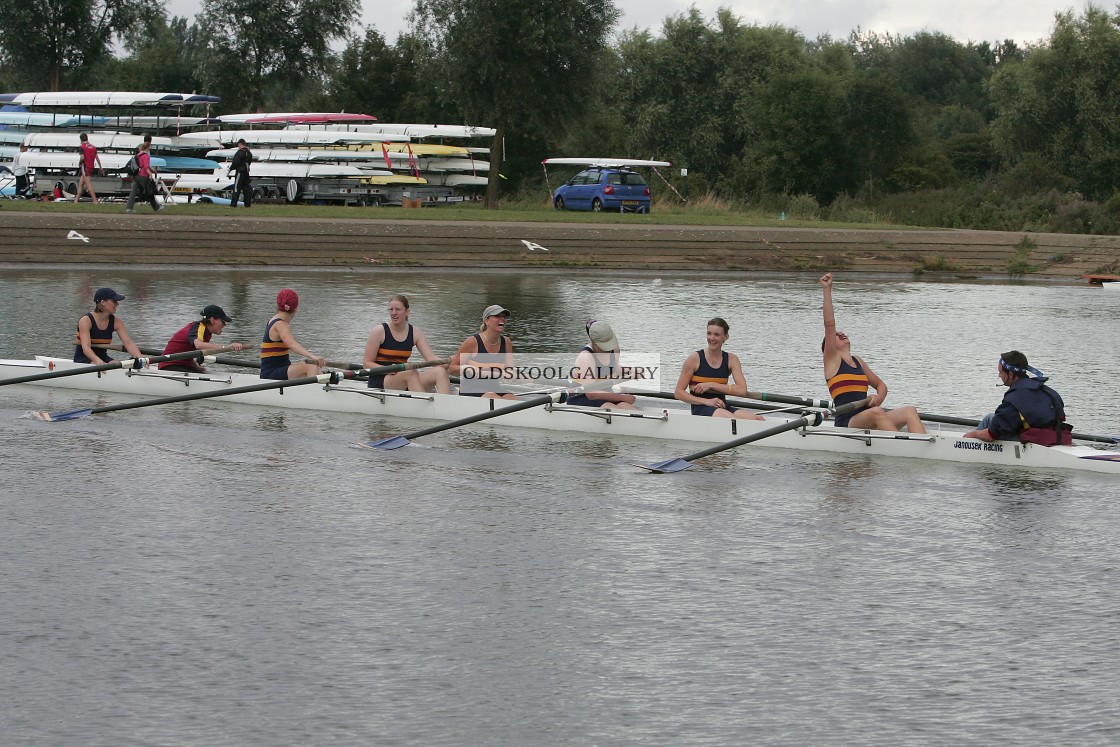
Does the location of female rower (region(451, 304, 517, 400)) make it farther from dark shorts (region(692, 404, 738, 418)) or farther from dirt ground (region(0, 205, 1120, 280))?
dirt ground (region(0, 205, 1120, 280))

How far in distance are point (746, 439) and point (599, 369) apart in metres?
2.05

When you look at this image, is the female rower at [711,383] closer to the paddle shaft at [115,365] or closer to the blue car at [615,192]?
the paddle shaft at [115,365]

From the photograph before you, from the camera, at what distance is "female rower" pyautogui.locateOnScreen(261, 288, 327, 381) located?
45.8ft

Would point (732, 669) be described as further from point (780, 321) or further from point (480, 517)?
point (780, 321)

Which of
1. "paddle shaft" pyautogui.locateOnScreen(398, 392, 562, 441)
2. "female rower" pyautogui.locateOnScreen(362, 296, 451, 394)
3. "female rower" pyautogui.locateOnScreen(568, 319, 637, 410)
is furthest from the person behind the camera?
"female rower" pyautogui.locateOnScreen(362, 296, 451, 394)

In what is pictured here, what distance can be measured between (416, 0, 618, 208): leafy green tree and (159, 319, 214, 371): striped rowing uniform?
22901 millimetres

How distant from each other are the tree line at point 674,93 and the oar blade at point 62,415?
79.8 feet

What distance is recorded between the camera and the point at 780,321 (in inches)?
899

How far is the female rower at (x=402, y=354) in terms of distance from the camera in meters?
13.7

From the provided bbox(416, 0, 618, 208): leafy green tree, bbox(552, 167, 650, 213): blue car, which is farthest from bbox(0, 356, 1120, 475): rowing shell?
bbox(552, 167, 650, 213): blue car

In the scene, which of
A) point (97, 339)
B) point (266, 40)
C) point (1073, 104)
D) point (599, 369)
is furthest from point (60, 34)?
point (599, 369)

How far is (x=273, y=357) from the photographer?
46.5 feet

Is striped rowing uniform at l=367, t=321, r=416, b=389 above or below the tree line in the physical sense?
below

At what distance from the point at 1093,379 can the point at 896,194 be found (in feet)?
113
